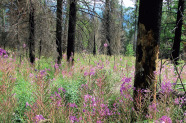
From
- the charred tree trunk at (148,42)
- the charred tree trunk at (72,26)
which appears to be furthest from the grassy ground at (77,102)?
the charred tree trunk at (72,26)

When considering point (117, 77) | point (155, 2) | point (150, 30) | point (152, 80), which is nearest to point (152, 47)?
point (150, 30)

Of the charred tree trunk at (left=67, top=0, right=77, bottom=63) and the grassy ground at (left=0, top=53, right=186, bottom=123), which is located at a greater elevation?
the charred tree trunk at (left=67, top=0, right=77, bottom=63)

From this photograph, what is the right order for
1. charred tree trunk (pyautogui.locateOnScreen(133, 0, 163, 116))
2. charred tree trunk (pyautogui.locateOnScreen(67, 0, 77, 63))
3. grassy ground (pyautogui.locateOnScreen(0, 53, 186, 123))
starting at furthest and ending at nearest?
1. charred tree trunk (pyautogui.locateOnScreen(67, 0, 77, 63))
2. charred tree trunk (pyautogui.locateOnScreen(133, 0, 163, 116))
3. grassy ground (pyautogui.locateOnScreen(0, 53, 186, 123))

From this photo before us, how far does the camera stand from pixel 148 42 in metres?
2.50

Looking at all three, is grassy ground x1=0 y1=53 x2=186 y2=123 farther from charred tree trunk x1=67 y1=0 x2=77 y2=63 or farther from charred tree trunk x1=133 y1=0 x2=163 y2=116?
charred tree trunk x1=67 y1=0 x2=77 y2=63

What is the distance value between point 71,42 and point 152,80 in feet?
15.3

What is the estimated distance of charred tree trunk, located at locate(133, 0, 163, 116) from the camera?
246 cm

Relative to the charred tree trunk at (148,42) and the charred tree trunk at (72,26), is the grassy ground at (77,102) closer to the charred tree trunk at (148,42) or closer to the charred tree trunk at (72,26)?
the charred tree trunk at (148,42)

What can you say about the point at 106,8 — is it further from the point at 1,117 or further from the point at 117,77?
the point at 1,117

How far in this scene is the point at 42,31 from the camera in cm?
523

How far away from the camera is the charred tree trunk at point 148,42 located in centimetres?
246

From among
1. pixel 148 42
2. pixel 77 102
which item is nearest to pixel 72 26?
pixel 77 102

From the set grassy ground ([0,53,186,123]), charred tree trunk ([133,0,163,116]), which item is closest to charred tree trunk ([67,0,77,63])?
grassy ground ([0,53,186,123])

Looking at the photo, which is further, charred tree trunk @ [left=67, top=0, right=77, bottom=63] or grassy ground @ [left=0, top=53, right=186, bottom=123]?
charred tree trunk @ [left=67, top=0, right=77, bottom=63]
